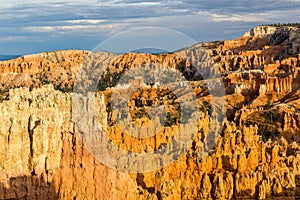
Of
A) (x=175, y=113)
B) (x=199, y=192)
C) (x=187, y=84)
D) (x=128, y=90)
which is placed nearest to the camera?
(x=199, y=192)

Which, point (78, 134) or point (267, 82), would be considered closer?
point (78, 134)

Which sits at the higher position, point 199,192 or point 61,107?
point 61,107

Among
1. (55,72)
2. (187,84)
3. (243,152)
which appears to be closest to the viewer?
(243,152)

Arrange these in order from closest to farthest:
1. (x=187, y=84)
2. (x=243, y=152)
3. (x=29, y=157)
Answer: (x=29, y=157) < (x=243, y=152) < (x=187, y=84)

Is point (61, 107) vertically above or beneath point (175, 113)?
above

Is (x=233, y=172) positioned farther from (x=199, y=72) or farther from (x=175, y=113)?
(x=199, y=72)

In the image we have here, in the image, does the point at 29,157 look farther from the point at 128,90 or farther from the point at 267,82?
the point at 267,82

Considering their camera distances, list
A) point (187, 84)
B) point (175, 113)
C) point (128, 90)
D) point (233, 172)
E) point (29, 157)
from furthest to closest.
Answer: point (187, 84), point (128, 90), point (175, 113), point (233, 172), point (29, 157)

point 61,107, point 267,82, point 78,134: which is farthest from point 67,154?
point 267,82

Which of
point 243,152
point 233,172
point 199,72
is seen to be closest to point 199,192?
point 233,172
